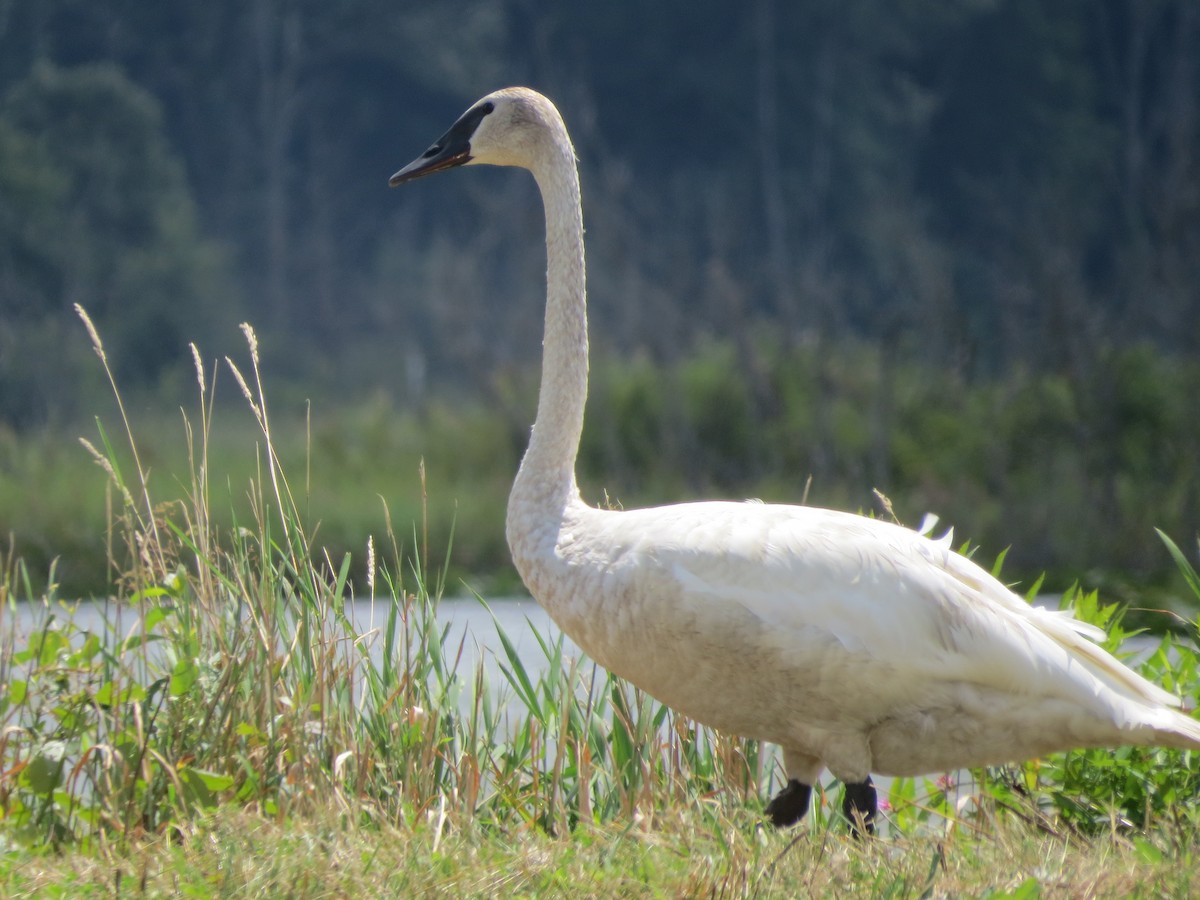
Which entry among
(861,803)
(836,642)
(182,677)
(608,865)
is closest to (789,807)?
(861,803)

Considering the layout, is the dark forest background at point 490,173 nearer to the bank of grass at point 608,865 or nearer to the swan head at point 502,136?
the swan head at point 502,136

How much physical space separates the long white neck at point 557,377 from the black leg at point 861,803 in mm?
829

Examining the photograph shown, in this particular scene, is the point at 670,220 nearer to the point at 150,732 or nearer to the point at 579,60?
the point at 579,60

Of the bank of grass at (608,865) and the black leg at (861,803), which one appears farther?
the black leg at (861,803)

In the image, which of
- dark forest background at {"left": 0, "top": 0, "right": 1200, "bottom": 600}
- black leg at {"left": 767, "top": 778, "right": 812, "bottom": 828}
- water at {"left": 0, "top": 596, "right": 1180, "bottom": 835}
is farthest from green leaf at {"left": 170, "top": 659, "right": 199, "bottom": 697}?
dark forest background at {"left": 0, "top": 0, "right": 1200, "bottom": 600}

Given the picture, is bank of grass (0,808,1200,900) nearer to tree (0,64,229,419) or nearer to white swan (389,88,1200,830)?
white swan (389,88,1200,830)

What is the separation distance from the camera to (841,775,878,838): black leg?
3.38 metres

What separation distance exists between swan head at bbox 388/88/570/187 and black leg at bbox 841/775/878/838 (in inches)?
63.4

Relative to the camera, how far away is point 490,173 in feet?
96.7

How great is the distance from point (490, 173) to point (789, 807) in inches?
1048

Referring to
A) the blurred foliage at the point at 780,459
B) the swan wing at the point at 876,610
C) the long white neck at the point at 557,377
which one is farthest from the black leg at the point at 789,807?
the blurred foliage at the point at 780,459

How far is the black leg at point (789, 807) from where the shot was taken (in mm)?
3521

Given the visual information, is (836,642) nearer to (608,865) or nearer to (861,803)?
(861,803)

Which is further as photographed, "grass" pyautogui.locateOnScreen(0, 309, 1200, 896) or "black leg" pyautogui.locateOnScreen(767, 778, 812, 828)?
"black leg" pyautogui.locateOnScreen(767, 778, 812, 828)
